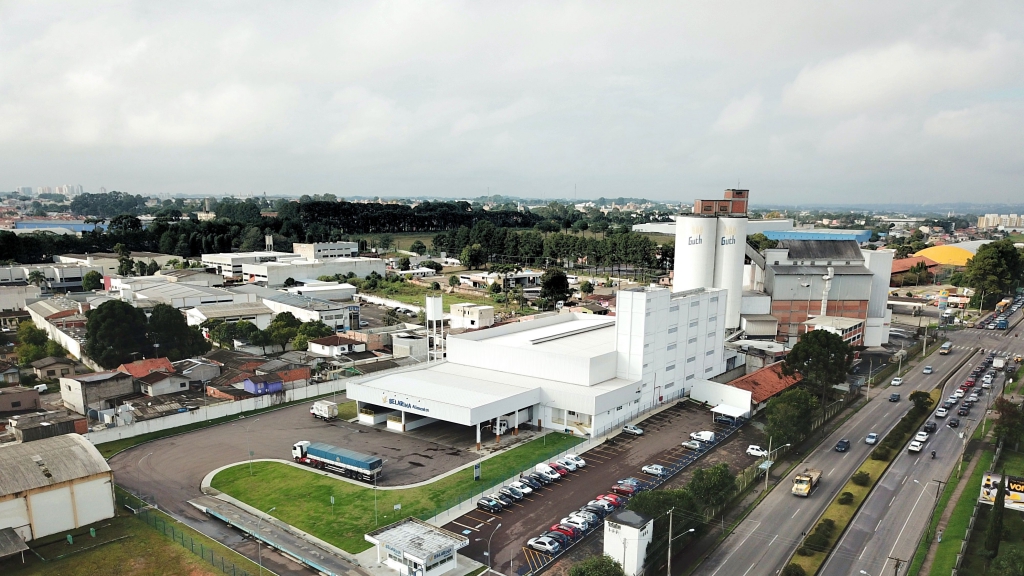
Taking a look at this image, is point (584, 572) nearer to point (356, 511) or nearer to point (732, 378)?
point (356, 511)

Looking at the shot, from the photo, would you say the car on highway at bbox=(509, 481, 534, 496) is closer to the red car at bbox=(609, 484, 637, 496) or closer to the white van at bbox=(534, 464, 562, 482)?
the white van at bbox=(534, 464, 562, 482)

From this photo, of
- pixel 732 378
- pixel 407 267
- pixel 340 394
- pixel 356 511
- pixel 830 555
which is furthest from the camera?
pixel 407 267

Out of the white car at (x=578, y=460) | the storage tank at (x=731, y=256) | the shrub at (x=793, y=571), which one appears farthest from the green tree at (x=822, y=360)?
the shrub at (x=793, y=571)

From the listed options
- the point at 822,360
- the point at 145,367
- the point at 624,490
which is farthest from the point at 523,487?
the point at 145,367

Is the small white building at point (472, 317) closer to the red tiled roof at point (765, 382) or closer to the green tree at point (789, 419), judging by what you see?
the red tiled roof at point (765, 382)

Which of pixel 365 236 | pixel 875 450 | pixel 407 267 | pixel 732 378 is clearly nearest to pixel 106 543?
pixel 875 450
